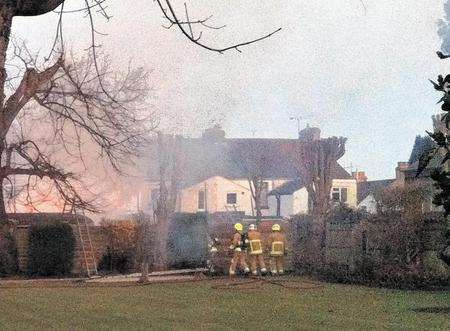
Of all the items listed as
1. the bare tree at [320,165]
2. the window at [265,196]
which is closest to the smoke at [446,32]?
the bare tree at [320,165]

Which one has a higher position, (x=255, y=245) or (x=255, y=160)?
(x=255, y=160)

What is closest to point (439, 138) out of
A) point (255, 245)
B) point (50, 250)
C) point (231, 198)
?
point (255, 245)

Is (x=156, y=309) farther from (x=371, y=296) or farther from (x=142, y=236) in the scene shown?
(x=142, y=236)

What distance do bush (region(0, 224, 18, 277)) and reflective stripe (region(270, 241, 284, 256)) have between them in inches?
327

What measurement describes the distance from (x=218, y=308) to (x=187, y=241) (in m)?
13.9

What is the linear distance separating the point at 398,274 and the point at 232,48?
1555 centimetres

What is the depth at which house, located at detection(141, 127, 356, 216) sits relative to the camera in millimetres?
57094

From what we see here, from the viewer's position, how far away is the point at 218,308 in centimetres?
1329

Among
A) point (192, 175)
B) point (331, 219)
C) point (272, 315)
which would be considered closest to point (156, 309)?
point (272, 315)

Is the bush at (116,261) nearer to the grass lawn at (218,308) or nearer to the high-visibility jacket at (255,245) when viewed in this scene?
the high-visibility jacket at (255,245)

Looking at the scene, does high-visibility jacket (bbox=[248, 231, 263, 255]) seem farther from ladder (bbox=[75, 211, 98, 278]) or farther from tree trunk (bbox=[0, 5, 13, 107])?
tree trunk (bbox=[0, 5, 13, 107])

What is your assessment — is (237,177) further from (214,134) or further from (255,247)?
(255,247)

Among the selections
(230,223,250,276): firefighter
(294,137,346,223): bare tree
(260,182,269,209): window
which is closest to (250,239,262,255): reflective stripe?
(230,223,250,276): firefighter

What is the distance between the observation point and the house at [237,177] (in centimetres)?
5709
